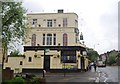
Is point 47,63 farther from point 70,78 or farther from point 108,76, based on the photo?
point 70,78

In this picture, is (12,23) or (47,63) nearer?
(12,23)

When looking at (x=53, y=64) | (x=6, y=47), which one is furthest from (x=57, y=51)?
(x=6, y=47)

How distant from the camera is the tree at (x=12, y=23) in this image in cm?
2336

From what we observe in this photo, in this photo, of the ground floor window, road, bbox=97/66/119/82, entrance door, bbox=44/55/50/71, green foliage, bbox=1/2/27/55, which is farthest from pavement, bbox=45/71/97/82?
entrance door, bbox=44/55/50/71

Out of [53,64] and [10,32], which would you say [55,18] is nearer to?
[53,64]

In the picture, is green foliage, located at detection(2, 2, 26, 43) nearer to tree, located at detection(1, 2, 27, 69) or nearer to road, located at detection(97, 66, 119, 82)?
tree, located at detection(1, 2, 27, 69)

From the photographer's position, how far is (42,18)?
58875 millimetres

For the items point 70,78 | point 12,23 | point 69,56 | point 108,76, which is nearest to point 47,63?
point 69,56

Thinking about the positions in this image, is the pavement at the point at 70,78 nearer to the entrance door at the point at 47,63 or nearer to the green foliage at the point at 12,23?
the green foliage at the point at 12,23

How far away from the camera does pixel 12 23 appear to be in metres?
24.2

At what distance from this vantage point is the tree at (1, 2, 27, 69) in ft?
76.6

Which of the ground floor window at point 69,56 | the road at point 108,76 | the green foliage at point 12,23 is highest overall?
the green foliage at point 12,23

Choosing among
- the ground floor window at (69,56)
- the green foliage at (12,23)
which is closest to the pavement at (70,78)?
the green foliage at (12,23)

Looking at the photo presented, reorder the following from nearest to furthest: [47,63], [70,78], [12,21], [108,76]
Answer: [12,21], [70,78], [108,76], [47,63]
